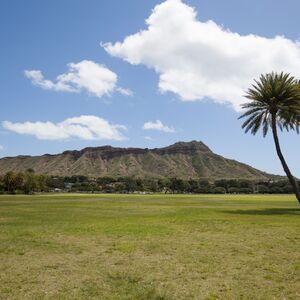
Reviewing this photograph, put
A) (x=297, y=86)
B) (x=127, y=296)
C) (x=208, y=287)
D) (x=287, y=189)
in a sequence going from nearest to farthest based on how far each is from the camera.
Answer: (x=127, y=296) < (x=208, y=287) < (x=297, y=86) < (x=287, y=189)

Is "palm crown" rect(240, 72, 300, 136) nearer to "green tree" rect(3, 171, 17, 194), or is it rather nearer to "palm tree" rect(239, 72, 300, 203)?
"palm tree" rect(239, 72, 300, 203)

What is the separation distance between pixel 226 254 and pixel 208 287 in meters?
5.68

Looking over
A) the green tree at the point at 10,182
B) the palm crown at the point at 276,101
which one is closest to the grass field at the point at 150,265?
the palm crown at the point at 276,101

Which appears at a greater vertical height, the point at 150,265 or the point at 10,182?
the point at 10,182

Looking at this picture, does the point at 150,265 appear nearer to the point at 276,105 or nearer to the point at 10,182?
the point at 276,105

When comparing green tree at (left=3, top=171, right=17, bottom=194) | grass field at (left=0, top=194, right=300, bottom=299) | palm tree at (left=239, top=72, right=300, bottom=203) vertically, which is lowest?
grass field at (left=0, top=194, right=300, bottom=299)

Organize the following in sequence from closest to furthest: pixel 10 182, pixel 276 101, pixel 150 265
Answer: pixel 150 265 < pixel 276 101 < pixel 10 182

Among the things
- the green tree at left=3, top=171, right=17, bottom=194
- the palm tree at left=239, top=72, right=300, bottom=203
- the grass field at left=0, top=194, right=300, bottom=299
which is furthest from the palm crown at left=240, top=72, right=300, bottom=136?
the green tree at left=3, top=171, right=17, bottom=194

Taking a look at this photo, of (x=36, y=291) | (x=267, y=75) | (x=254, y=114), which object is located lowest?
(x=36, y=291)

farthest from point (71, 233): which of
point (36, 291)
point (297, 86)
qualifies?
point (297, 86)

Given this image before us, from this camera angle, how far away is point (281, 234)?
24688mm

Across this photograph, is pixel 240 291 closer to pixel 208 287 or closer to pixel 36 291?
pixel 208 287

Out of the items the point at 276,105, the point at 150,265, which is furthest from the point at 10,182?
the point at 150,265

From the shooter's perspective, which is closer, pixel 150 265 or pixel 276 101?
pixel 150 265
